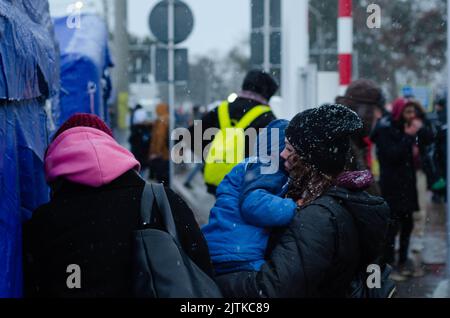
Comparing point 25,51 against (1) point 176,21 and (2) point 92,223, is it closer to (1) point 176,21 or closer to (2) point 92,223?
(2) point 92,223

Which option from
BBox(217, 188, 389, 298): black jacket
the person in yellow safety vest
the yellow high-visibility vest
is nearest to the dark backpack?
BBox(217, 188, 389, 298): black jacket

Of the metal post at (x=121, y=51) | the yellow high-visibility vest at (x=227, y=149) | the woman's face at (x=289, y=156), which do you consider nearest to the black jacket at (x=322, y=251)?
the woman's face at (x=289, y=156)

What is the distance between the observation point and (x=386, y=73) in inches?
1786

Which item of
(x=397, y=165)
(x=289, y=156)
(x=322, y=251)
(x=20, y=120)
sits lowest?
(x=397, y=165)

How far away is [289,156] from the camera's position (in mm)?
3346

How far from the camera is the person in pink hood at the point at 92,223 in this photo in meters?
2.83

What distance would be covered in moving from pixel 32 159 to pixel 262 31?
22.4 feet

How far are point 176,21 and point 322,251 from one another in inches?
301

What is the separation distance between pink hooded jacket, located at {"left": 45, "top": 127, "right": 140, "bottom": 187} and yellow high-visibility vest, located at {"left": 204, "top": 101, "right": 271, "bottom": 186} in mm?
2508

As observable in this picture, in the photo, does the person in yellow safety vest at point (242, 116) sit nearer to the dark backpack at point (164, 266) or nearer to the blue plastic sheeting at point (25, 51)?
the blue plastic sheeting at point (25, 51)

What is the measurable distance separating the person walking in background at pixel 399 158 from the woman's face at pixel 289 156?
4.95 meters

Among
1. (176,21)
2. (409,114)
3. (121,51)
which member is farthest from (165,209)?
(121,51)
